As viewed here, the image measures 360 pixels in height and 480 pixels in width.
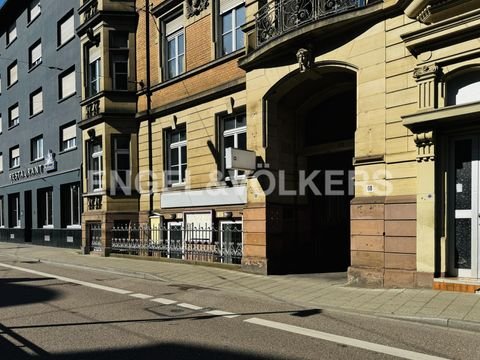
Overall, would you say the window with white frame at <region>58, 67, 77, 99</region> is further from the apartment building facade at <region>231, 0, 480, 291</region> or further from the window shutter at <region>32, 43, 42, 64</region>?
the apartment building facade at <region>231, 0, 480, 291</region>

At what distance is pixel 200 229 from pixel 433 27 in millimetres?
8630

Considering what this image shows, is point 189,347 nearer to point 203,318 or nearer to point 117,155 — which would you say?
point 203,318

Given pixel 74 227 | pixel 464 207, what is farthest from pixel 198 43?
pixel 74 227

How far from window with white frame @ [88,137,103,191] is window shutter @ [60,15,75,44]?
6410 millimetres

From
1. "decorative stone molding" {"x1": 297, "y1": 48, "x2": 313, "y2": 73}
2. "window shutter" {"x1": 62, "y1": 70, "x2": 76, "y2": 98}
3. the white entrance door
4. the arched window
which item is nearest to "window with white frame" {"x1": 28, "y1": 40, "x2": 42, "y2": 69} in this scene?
"window shutter" {"x1": 62, "y1": 70, "x2": 76, "y2": 98}

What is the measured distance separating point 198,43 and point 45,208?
49.2 ft

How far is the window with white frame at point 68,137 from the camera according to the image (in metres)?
22.2

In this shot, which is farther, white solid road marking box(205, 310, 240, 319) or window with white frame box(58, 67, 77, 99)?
window with white frame box(58, 67, 77, 99)

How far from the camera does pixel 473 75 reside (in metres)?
8.63

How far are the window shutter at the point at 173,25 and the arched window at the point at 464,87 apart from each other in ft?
33.1

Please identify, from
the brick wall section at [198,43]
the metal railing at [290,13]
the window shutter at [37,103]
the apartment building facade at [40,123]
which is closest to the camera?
the metal railing at [290,13]

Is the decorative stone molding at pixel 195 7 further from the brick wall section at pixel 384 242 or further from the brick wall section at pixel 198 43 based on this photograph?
the brick wall section at pixel 384 242

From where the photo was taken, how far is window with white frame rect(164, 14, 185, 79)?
53.5 feet

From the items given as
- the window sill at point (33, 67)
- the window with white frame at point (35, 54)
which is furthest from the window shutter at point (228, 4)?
the window with white frame at point (35, 54)
